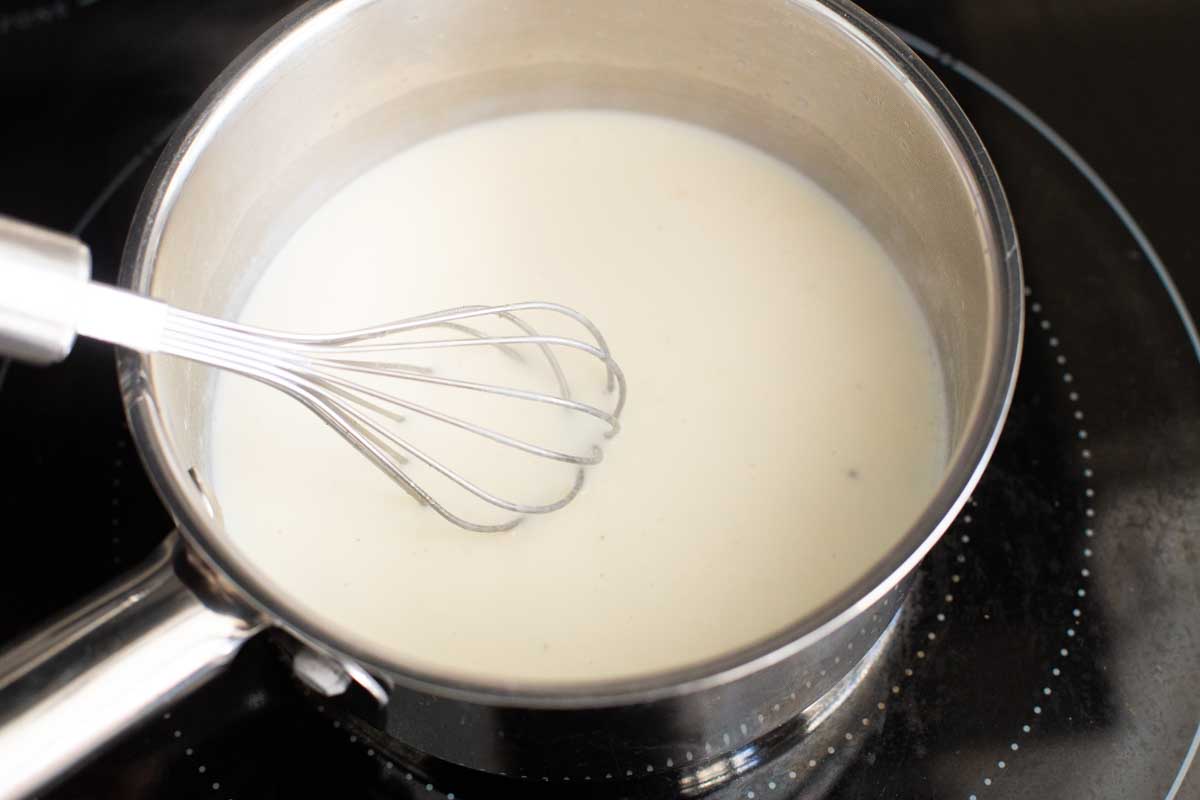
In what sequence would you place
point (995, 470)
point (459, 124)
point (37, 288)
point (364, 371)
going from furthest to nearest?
1. point (459, 124)
2. point (995, 470)
3. point (364, 371)
4. point (37, 288)

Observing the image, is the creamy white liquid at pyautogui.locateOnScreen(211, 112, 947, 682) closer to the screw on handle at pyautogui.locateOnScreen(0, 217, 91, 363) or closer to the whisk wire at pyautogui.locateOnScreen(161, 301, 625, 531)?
the whisk wire at pyautogui.locateOnScreen(161, 301, 625, 531)

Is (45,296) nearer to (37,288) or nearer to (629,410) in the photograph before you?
(37,288)

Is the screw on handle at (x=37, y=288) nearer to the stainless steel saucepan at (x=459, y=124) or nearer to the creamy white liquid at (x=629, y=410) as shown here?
the stainless steel saucepan at (x=459, y=124)

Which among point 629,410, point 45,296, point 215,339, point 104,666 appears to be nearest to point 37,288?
point 45,296

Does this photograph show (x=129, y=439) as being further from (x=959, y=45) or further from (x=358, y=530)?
(x=959, y=45)

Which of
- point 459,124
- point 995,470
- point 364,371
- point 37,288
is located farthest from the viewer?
point 459,124

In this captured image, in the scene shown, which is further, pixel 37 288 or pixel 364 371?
pixel 364 371
